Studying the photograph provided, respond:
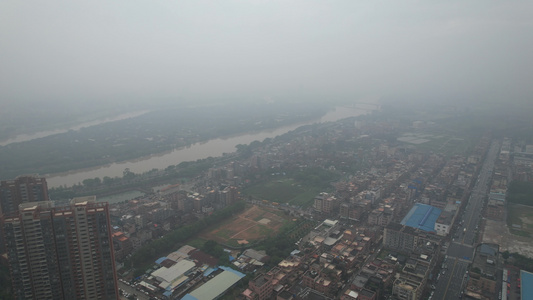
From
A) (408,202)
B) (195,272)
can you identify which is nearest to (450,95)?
(408,202)

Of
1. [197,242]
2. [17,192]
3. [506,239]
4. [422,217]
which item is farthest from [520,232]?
[17,192]

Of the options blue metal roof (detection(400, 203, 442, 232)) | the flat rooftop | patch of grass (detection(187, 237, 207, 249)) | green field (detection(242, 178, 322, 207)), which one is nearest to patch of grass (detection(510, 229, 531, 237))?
blue metal roof (detection(400, 203, 442, 232))

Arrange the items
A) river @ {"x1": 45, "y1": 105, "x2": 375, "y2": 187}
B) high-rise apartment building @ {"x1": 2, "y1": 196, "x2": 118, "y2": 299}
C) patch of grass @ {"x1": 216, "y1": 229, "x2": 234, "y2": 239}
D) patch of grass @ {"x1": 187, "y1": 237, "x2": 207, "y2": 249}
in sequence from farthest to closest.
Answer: river @ {"x1": 45, "y1": 105, "x2": 375, "y2": 187} < patch of grass @ {"x1": 216, "y1": 229, "x2": 234, "y2": 239} < patch of grass @ {"x1": 187, "y1": 237, "x2": 207, "y2": 249} < high-rise apartment building @ {"x1": 2, "y1": 196, "x2": 118, "y2": 299}

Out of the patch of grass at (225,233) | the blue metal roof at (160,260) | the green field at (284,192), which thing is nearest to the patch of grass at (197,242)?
the patch of grass at (225,233)

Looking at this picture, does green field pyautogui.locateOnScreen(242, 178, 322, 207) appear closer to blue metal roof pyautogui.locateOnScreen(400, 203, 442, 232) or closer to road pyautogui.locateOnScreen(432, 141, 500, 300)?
blue metal roof pyautogui.locateOnScreen(400, 203, 442, 232)

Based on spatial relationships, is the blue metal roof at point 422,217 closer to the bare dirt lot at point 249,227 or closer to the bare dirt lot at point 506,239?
the bare dirt lot at point 506,239

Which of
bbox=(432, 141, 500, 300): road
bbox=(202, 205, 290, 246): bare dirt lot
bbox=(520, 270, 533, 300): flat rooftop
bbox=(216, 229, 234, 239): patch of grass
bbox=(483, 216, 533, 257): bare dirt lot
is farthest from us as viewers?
bbox=(216, 229, 234, 239): patch of grass

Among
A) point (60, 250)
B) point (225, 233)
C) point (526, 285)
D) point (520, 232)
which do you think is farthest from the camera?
point (225, 233)

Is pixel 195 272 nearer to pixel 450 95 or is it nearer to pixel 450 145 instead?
pixel 450 145

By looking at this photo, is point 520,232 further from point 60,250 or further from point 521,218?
point 60,250
